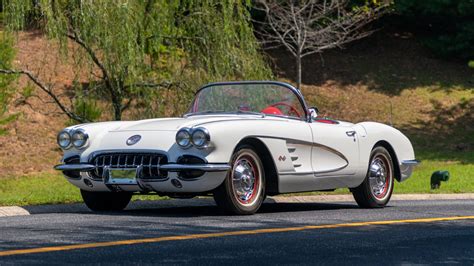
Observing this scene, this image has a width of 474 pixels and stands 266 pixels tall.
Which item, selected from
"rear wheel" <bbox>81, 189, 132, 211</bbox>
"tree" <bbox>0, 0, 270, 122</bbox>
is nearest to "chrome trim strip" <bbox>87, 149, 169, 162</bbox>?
"rear wheel" <bbox>81, 189, 132, 211</bbox>

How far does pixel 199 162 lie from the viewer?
995cm

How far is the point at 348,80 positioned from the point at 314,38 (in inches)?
171

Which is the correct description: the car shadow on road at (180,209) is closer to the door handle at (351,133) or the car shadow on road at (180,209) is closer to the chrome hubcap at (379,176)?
the chrome hubcap at (379,176)

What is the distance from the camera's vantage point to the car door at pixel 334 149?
1134cm

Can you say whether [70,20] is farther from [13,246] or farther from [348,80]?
[348,80]

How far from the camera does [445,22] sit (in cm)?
3516

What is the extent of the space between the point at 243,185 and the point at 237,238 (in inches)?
89.1

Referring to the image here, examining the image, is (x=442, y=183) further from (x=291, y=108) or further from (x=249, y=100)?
(x=249, y=100)

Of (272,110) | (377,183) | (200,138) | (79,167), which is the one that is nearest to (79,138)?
(79,167)

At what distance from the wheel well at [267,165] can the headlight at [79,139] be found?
1.66m

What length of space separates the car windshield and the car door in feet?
1.11

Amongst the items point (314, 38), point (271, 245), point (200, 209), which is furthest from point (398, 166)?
point (314, 38)

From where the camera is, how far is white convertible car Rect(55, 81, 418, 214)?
32.8 ft

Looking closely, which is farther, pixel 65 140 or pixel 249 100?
pixel 249 100
